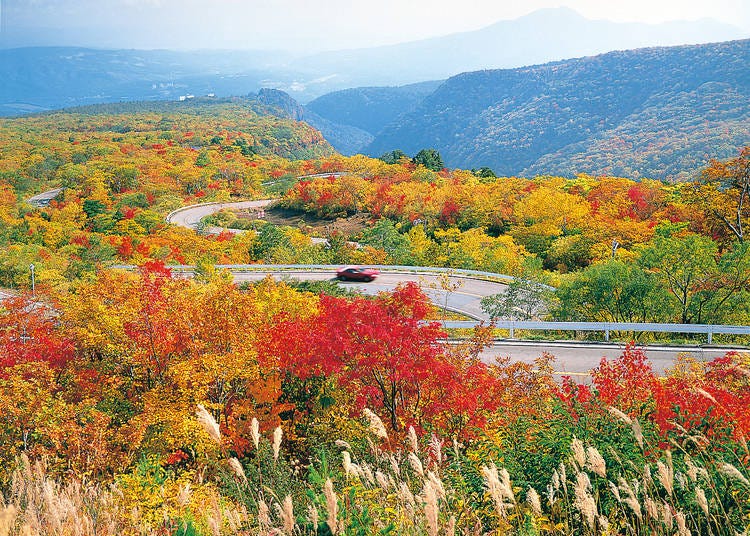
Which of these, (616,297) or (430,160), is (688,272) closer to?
(616,297)

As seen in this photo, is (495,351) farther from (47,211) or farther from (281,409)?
(47,211)

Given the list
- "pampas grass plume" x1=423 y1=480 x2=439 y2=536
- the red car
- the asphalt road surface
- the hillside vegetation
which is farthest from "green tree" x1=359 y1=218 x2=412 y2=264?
"pampas grass plume" x1=423 y1=480 x2=439 y2=536

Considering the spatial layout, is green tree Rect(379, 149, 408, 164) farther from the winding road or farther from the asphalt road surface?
the asphalt road surface

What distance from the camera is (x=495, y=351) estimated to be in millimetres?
23078

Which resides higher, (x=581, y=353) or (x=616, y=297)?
(x=616, y=297)

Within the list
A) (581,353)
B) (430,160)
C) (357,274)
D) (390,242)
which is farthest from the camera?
(430,160)

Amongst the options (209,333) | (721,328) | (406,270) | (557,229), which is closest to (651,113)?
(557,229)

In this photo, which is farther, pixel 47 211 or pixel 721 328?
pixel 47 211

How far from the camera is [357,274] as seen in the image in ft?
133

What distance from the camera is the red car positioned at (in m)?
40.5

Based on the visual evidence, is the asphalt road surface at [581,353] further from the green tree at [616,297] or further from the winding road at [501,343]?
the green tree at [616,297]

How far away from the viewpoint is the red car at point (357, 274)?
40469 mm

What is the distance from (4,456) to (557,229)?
150 feet

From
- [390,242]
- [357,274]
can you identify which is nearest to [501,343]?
[357,274]
